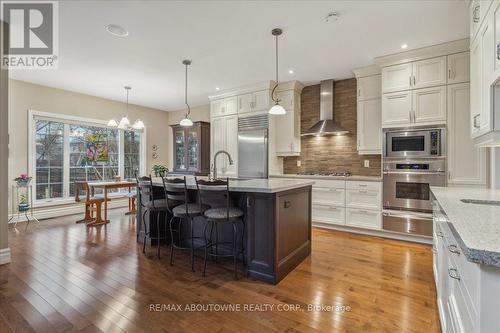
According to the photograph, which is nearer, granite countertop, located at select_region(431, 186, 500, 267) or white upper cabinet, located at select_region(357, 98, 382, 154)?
granite countertop, located at select_region(431, 186, 500, 267)

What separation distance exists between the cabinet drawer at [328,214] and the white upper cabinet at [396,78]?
6.66ft

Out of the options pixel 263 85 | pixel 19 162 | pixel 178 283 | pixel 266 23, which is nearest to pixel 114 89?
pixel 19 162

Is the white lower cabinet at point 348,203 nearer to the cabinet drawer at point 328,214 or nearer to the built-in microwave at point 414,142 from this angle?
the cabinet drawer at point 328,214

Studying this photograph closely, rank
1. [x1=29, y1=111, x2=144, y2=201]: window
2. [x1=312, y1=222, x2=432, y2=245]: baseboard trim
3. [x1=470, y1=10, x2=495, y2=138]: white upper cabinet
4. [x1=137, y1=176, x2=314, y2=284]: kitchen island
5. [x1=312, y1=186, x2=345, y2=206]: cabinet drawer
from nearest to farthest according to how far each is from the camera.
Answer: [x1=470, y1=10, x2=495, y2=138]: white upper cabinet < [x1=137, y1=176, x2=314, y2=284]: kitchen island < [x1=312, y1=222, x2=432, y2=245]: baseboard trim < [x1=312, y1=186, x2=345, y2=206]: cabinet drawer < [x1=29, y1=111, x2=144, y2=201]: window

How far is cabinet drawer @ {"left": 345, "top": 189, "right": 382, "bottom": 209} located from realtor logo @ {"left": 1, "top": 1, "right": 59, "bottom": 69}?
4.48 meters

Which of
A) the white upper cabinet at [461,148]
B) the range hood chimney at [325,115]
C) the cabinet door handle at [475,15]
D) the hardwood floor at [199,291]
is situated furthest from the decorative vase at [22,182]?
the white upper cabinet at [461,148]

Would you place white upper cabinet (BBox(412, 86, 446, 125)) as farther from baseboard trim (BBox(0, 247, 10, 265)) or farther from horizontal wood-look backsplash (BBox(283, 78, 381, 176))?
baseboard trim (BBox(0, 247, 10, 265))

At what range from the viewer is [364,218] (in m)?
4.07

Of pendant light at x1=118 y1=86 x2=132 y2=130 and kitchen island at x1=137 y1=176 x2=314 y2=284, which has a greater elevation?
pendant light at x1=118 y1=86 x2=132 y2=130

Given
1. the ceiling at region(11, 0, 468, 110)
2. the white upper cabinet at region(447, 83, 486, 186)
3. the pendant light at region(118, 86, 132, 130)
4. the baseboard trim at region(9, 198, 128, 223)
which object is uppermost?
the ceiling at region(11, 0, 468, 110)

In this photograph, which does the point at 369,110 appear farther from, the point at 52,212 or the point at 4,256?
the point at 52,212

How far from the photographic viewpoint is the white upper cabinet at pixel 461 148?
10.7 ft

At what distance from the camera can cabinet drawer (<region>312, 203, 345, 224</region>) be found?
427 centimetres

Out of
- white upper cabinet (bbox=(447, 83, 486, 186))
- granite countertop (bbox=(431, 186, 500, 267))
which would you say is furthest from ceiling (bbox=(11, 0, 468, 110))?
granite countertop (bbox=(431, 186, 500, 267))
